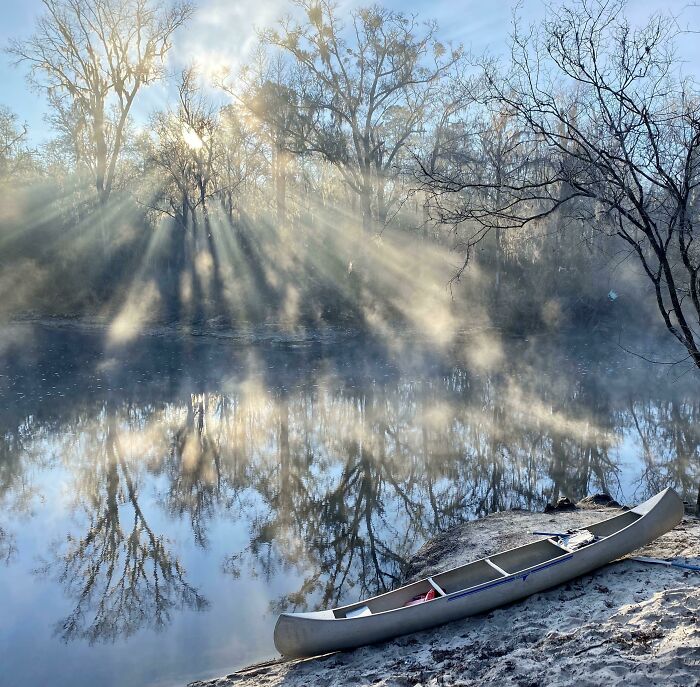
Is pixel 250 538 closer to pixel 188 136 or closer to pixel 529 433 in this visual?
pixel 529 433

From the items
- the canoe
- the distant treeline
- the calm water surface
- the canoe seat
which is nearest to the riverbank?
the canoe

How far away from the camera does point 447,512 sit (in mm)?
9047

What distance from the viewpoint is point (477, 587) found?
5418 mm

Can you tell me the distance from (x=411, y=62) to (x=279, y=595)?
25.2 m

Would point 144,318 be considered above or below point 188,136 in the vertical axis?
below

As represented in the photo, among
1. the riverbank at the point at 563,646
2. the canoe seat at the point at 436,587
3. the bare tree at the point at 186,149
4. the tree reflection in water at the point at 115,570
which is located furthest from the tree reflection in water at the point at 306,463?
the bare tree at the point at 186,149

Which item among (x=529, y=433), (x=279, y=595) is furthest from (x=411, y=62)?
(x=279, y=595)

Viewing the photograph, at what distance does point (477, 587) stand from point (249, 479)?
5947 millimetres

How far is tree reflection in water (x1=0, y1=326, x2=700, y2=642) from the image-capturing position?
24.5 feet

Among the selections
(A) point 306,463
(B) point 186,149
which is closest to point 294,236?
(B) point 186,149

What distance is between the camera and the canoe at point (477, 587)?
16.9 feet

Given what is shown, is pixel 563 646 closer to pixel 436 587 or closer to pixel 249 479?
pixel 436 587

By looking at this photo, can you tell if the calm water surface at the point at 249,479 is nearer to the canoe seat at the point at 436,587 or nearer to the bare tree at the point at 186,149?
the canoe seat at the point at 436,587

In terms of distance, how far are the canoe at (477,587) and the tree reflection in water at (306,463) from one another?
1349 millimetres
